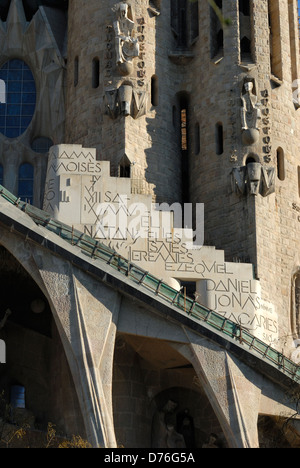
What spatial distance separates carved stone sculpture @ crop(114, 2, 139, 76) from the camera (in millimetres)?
45688

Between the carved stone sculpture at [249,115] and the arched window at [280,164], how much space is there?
4.25ft

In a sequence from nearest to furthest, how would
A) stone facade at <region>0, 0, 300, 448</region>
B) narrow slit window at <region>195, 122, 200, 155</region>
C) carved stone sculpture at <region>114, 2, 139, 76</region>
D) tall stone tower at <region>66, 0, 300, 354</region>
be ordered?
stone facade at <region>0, 0, 300, 448</region> → tall stone tower at <region>66, 0, 300, 354</region> → carved stone sculpture at <region>114, 2, 139, 76</region> → narrow slit window at <region>195, 122, 200, 155</region>

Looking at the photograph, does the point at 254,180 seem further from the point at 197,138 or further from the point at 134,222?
the point at 134,222

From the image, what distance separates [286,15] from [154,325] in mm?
15438

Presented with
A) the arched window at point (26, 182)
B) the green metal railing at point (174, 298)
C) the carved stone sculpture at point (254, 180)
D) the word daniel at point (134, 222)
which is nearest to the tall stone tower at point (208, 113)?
the carved stone sculpture at point (254, 180)

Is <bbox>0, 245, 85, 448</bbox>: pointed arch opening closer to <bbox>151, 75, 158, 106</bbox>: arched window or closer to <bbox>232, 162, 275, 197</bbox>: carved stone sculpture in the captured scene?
<bbox>232, 162, 275, 197</bbox>: carved stone sculpture

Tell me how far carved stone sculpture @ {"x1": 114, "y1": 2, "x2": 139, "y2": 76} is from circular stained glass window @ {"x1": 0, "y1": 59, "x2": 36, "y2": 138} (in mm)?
5082

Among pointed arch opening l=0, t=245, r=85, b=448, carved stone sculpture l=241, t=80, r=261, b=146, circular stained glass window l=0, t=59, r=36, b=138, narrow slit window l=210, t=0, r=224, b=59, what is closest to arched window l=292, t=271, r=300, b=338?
carved stone sculpture l=241, t=80, r=261, b=146

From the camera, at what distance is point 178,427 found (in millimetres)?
40688

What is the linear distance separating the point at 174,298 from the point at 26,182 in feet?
39.4

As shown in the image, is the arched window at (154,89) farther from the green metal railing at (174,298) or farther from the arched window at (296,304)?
the green metal railing at (174,298)

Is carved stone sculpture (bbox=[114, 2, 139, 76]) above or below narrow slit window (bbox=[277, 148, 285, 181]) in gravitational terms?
above

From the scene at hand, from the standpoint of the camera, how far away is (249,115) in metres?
45.0

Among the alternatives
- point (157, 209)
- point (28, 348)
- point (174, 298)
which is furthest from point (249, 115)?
point (28, 348)
